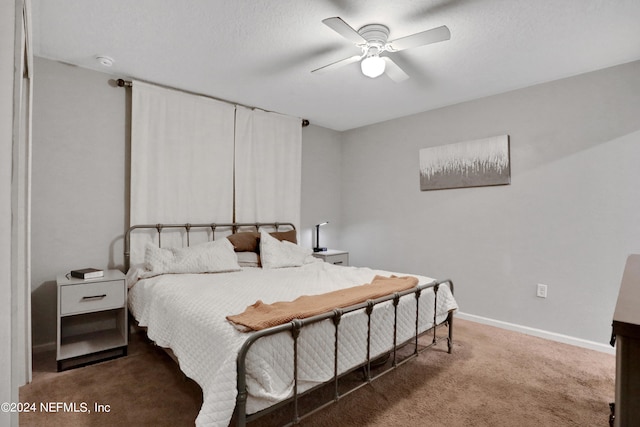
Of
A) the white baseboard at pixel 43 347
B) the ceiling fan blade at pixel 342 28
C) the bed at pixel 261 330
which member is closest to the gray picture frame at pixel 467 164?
the bed at pixel 261 330

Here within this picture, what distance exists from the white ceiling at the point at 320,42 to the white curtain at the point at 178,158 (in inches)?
8.3

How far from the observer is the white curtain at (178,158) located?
315 centimetres

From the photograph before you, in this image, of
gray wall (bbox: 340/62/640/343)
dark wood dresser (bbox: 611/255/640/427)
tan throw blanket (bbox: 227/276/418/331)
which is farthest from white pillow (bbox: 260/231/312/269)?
dark wood dresser (bbox: 611/255/640/427)

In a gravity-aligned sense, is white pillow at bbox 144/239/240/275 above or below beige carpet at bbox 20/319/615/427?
above

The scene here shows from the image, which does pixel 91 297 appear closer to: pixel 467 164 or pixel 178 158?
pixel 178 158

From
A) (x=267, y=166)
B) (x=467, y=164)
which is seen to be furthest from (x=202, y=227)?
(x=467, y=164)

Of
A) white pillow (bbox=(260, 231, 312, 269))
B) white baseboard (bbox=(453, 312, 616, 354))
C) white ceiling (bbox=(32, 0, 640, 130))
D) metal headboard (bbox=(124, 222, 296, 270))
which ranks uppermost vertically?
white ceiling (bbox=(32, 0, 640, 130))

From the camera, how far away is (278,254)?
342 centimetres

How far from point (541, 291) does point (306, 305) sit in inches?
103

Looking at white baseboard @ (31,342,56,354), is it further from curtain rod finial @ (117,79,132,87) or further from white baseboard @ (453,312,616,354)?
white baseboard @ (453,312,616,354)

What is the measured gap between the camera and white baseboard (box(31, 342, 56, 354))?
106 inches

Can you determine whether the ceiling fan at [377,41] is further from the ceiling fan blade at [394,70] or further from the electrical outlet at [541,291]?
the electrical outlet at [541,291]

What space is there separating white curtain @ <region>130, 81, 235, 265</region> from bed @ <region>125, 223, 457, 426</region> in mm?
163

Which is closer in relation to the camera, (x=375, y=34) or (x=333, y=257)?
(x=375, y=34)
